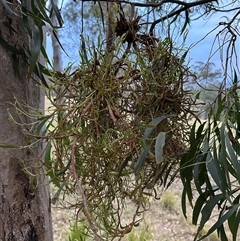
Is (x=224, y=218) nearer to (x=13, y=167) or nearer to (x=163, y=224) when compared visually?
(x=13, y=167)

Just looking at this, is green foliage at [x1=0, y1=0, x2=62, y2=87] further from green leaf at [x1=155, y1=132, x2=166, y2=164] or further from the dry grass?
the dry grass

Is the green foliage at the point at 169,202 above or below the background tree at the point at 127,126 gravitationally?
below

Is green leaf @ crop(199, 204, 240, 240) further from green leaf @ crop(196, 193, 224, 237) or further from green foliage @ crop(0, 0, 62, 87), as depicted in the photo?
green foliage @ crop(0, 0, 62, 87)

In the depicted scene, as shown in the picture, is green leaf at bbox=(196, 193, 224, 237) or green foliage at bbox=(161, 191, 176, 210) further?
green foliage at bbox=(161, 191, 176, 210)

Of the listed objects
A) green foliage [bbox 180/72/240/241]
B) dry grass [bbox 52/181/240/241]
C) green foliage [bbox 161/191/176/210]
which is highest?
green foliage [bbox 180/72/240/241]

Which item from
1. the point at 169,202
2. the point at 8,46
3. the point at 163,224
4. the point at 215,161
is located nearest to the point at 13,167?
the point at 8,46

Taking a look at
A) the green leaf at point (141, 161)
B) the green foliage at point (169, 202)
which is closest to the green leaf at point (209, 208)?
the green leaf at point (141, 161)

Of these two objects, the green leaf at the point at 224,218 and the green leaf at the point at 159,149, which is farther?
the green leaf at the point at 224,218

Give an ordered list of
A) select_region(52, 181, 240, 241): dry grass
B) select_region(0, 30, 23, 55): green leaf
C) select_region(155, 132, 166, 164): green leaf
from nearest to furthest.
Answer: select_region(155, 132, 166, 164): green leaf → select_region(0, 30, 23, 55): green leaf → select_region(52, 181, 240, 241): dry grass

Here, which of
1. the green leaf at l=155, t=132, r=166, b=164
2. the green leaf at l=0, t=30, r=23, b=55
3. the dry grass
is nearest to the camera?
the green leaf at l=155, t=132, r=166, b=164

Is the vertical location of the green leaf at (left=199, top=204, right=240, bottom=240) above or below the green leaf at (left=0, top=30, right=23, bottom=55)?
below

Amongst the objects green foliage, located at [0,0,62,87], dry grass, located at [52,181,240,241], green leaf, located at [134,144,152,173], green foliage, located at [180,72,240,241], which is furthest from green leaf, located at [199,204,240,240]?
dry grass, located at [52,181,240,241]

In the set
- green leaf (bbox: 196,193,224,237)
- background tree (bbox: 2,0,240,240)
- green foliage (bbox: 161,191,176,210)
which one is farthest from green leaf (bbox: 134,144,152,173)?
green foliage (bbox: 161,191,176,210)

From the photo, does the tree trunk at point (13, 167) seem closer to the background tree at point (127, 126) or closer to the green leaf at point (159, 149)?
the background tree at point (127, 126)
